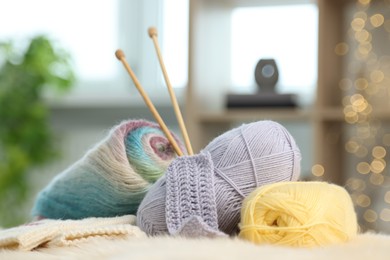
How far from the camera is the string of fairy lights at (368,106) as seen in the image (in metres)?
2.39

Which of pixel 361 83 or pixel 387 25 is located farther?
pixel 387 25

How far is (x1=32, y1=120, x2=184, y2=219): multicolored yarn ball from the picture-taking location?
1033mm

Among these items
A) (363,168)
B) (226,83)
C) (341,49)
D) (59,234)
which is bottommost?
(363,168)

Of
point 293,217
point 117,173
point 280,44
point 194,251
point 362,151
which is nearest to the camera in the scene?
point 194,251

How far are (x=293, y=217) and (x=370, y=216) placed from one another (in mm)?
1575

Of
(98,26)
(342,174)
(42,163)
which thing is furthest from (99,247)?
(98,26)

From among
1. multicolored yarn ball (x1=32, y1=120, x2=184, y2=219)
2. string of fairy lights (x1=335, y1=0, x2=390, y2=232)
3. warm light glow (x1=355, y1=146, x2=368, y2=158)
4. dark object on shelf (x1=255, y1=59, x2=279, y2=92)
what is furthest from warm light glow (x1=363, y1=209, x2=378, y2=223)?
multicolored yarn ball (x1=32, y1=120, x2=184, y2=219)

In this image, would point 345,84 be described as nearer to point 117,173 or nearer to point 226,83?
point 226,83

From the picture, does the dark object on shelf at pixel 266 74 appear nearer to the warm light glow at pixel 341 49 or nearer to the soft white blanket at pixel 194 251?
the warm light glow at pixel 341 49

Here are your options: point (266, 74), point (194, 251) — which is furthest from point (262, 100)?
point (194, 251)

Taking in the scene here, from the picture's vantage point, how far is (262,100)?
248cm

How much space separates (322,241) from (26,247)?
0.31 metres

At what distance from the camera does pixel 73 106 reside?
3.01 metres

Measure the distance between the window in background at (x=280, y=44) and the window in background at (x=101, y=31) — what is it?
10.5 inches
